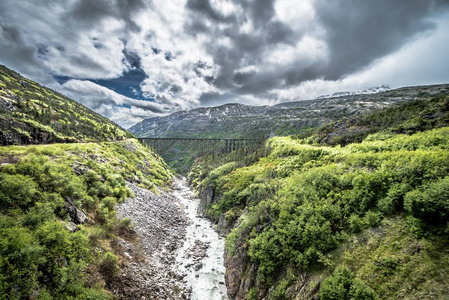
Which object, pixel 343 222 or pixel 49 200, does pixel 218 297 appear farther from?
pixel 49 200

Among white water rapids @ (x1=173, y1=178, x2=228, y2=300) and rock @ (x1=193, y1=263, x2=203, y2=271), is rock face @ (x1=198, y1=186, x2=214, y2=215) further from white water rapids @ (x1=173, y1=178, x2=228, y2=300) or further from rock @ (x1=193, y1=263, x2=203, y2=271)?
rock @ (x1=193, y1=263, x2=203, y2=271)

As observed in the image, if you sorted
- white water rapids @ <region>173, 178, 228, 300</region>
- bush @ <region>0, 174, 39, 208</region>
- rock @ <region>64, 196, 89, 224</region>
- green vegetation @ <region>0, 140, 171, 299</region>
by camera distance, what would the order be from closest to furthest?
Result: 1. green vegetation @ <region>0, 140, 171, 299</region>
2. bush @ <region>0, 174, 39, 208</region>
3. rock @ <region>64, 196, 89, 224</region>
4. white water rapids @ <region>173, 178, 228, 300</region>

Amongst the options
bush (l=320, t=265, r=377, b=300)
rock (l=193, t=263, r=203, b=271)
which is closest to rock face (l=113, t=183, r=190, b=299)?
rock (l=193, t=263, r=203, b=271)

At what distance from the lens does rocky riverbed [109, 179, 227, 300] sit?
18875mm

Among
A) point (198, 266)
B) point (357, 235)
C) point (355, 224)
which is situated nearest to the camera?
point (357, 235)

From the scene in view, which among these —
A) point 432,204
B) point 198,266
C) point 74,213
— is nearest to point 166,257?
point 198,266

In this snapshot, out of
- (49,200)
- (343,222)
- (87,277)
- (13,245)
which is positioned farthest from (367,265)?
(49,200)

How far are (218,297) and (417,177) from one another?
868 inches

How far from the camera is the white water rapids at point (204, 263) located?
2050cm

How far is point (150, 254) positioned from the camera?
24.1 meters

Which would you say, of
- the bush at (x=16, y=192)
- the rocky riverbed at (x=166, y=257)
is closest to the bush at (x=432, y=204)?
the rocky riverbed at (x=166, y=257)

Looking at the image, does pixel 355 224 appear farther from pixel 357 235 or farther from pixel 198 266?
pixel 198 266

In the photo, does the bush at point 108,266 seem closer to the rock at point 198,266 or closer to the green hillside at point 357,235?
the rock at point 198,266

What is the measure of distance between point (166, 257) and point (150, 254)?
2.31 metres
